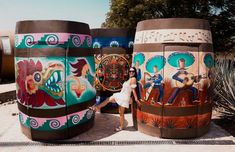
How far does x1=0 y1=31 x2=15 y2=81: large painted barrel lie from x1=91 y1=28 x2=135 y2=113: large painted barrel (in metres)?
7.87

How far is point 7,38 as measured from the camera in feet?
43.2

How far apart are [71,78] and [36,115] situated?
0.94 metres

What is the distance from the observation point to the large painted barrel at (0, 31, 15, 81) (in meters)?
12.9

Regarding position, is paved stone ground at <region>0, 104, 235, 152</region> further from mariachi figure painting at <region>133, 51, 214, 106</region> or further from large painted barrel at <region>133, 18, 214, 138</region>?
mariachi figure painting at <region>133, 51, 214, 106</region>

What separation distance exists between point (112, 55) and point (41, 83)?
2435 mm

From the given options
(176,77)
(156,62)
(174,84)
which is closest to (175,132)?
(174,84)

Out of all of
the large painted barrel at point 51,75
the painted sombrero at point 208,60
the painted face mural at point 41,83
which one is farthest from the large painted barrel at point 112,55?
the painted sombrero at point 208,60

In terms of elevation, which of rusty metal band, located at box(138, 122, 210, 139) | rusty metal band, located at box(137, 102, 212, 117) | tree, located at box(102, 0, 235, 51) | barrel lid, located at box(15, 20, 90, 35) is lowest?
rusty metal band, located at box(138, 122, 210, 139)

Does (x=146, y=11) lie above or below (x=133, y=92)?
above

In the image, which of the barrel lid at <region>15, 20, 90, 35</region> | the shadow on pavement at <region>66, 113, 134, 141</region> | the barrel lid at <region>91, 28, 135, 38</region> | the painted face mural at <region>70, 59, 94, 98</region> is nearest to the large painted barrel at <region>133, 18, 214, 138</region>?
the shadow on pavement at <region>66, 113, 134, 141</region>

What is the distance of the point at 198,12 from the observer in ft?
47.2

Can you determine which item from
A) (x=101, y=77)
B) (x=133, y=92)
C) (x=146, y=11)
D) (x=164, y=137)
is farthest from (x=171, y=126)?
(x=146, y=11)
